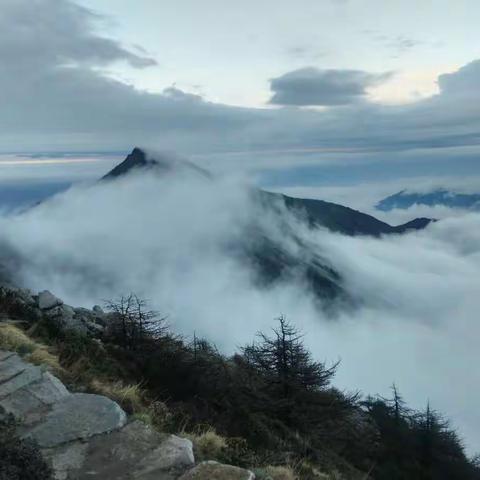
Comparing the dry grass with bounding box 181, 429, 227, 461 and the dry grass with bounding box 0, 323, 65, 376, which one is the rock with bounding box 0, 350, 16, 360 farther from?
the dry grass with bounding box 181, 429, 227, 461

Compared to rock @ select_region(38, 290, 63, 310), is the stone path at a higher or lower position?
higher

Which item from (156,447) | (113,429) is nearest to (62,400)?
(113,429)

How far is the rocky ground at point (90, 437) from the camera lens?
19.9 feet

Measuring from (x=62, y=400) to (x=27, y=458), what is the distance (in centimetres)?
262

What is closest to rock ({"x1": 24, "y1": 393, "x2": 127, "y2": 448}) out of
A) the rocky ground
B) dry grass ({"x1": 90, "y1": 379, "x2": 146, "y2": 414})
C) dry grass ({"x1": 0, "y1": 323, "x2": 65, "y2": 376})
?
the rocky ground

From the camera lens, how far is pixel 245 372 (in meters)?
28.2

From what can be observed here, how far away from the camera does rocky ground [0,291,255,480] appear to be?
6.06 metres

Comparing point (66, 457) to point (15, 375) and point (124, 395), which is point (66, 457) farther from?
point (15, 375)

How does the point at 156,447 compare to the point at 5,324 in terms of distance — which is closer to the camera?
the point at 156,447

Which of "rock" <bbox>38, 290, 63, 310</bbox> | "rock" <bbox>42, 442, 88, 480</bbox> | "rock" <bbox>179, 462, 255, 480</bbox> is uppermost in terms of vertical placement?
"rock" <bbox>179, 462, 255, 480</bbox>

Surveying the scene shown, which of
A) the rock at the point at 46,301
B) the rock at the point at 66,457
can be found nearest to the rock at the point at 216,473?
the rock at the point at 66,457

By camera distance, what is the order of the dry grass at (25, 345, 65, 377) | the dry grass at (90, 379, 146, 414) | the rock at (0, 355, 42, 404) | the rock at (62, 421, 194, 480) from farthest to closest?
the dry grass at (25, 345, 65, 377) → the dry grass at (90, 379, 146, 414) → the rock at (0, 355, 42, 404) → the rock at (62, 421, 194, 480)

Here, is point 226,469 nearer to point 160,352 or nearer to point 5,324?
point 5,324

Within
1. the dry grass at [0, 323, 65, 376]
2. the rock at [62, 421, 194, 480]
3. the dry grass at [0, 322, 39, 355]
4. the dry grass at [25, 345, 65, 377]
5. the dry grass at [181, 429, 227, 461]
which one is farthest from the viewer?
the dry grass at [0, 322, 39, 355]
